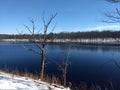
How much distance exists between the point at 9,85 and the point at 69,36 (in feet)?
344

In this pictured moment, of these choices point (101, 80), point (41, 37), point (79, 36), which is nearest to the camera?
point (41, 37)

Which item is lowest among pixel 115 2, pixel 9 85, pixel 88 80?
pixel 88 80

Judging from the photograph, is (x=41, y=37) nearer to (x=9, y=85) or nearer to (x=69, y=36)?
(x=9, y=85)

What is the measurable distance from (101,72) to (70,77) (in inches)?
139

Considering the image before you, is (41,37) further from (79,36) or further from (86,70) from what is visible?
(79,36)

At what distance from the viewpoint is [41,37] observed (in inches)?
388

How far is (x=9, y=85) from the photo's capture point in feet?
19.0

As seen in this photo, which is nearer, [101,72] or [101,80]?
[101,80]

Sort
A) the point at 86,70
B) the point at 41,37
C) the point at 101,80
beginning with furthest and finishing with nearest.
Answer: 1. the point at 86,70
2. the point at 101,80
3. the point at 41,37

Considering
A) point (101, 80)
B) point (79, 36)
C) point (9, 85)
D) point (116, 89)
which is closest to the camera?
point (9, 85)

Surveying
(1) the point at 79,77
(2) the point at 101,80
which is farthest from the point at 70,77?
(2) the point at 101,80

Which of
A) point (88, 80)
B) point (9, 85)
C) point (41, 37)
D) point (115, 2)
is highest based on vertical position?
point (115, 2)

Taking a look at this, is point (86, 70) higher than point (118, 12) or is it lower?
lower

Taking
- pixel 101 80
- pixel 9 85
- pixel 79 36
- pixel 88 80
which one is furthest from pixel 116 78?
pixel 79 36
